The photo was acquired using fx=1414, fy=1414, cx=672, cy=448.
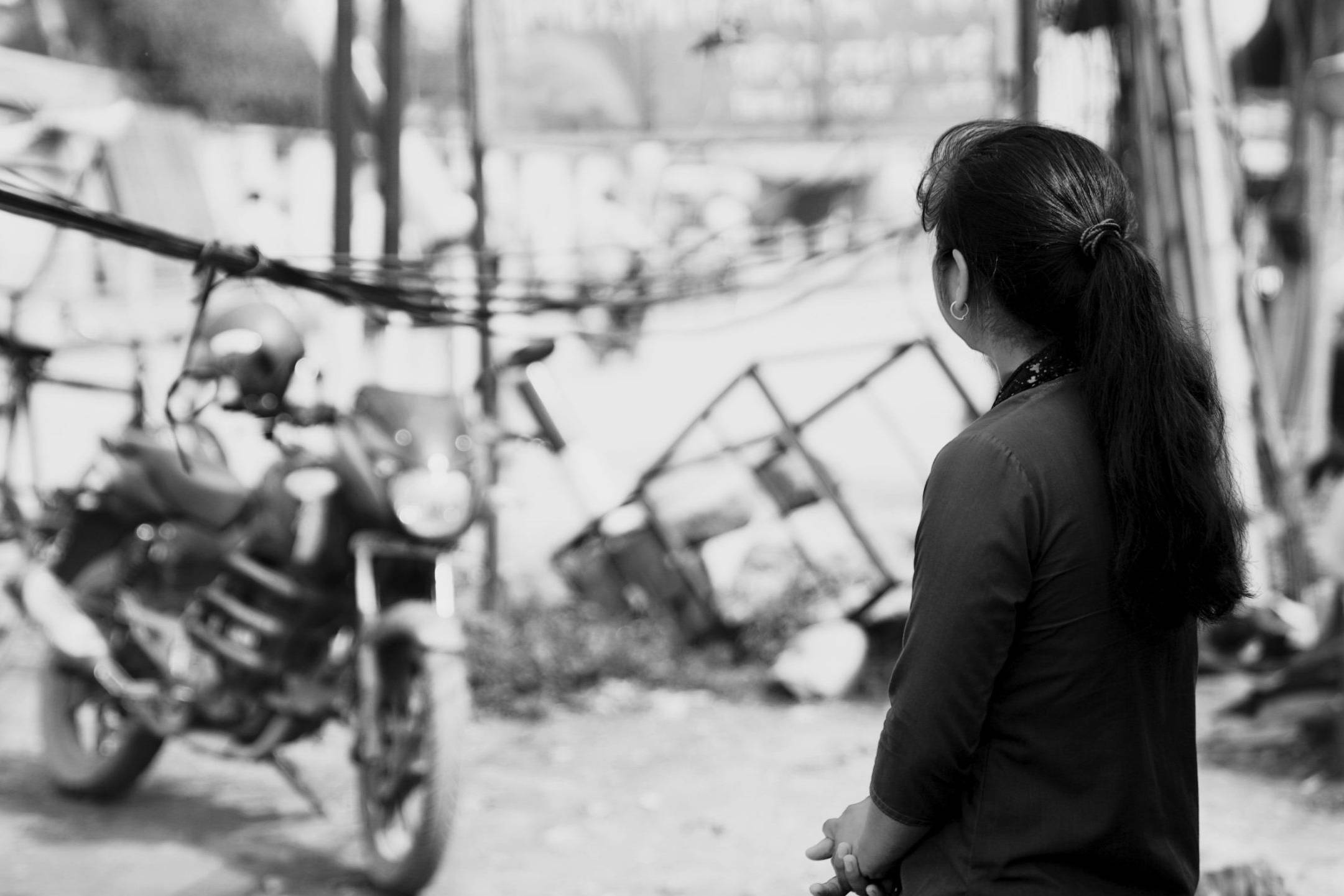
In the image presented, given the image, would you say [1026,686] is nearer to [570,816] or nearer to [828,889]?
[828,889]

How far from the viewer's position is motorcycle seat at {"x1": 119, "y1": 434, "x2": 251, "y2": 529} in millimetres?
3977

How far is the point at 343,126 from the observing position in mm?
5012

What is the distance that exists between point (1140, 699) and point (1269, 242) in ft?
23.7

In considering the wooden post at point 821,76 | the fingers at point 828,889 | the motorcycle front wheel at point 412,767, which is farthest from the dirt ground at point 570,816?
the wooden post at point 821,76

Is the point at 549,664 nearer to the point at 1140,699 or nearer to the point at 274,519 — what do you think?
the point at 274,519

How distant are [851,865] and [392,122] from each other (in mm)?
4566

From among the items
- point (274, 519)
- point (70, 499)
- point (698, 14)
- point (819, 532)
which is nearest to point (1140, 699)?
point (274, 519)

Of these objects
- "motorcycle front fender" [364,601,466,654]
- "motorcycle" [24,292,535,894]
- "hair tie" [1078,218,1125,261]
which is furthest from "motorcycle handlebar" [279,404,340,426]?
"hair tie" [1078,218,1125,261]

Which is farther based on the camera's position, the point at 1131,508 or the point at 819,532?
the point at 819,532

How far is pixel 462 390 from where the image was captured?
7.69m

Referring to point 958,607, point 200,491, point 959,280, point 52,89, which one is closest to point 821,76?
point 52,89

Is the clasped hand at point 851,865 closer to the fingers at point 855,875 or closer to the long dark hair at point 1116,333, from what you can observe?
the fingers at point 855,875

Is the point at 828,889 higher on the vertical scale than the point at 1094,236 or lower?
lower

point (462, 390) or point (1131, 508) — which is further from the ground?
point (1131, 508)
